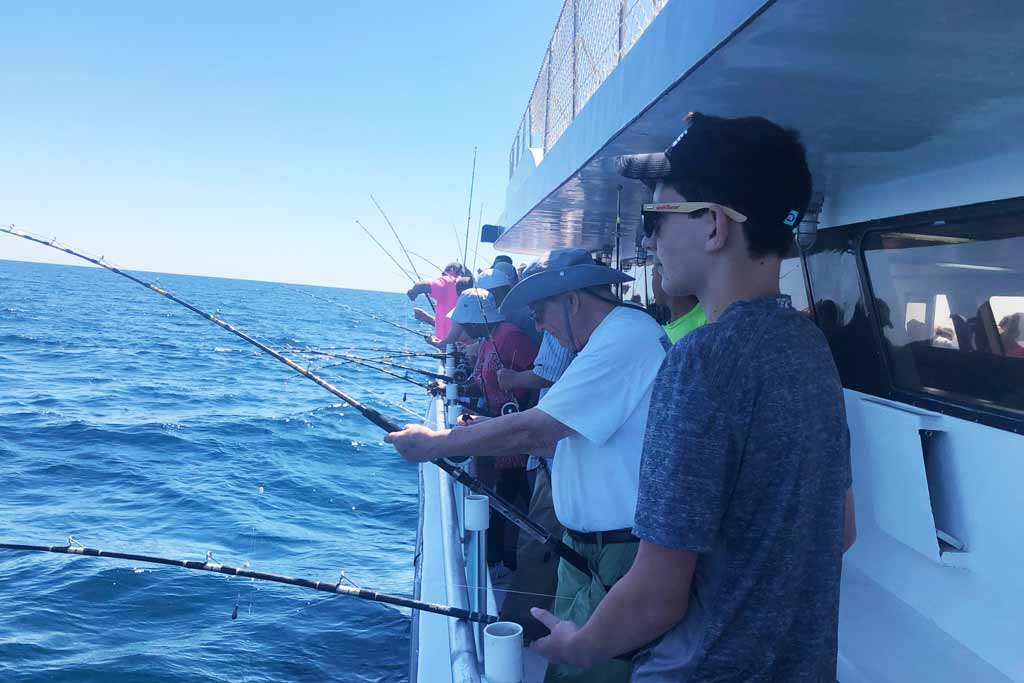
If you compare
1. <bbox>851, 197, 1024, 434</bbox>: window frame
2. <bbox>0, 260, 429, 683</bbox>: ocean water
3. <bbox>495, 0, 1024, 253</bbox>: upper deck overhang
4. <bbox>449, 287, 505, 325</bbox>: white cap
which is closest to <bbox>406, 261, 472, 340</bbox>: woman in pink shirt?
<bbox>0, 260, 429, 683</bbox>: ocean water

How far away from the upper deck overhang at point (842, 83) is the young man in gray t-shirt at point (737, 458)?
75 cm

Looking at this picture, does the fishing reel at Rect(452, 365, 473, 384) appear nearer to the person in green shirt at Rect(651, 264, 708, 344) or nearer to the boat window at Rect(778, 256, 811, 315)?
the boat window at Rect(778, 256, 811, 315)

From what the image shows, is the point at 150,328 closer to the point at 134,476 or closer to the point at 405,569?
the point at 134,476

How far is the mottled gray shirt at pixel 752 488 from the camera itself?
3.48 ft

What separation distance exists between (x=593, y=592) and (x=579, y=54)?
4196 mm

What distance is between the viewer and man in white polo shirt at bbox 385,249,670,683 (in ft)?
5.87

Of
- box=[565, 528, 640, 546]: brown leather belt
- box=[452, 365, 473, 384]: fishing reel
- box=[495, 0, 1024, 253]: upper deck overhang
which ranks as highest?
box=[495, 0, 1024, 253]: upper deck overhang

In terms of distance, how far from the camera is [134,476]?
1015 centimetres

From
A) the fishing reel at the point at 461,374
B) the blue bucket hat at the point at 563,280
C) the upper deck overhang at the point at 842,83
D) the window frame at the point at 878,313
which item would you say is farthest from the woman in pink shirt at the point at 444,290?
the blue bucket hat at the point at 563,280

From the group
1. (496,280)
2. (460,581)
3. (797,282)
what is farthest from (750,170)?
(496,280)

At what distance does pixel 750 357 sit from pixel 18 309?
5282 cm

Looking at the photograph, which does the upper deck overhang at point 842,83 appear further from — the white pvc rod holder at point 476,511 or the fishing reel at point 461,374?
the fishing reel at point 461,374

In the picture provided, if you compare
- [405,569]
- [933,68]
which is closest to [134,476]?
[405,569]

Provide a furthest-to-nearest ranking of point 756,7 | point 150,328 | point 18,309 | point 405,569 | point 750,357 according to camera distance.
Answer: point 18,309 < point 150,328 < point 405,569 < point 756,7 < point 750,357
